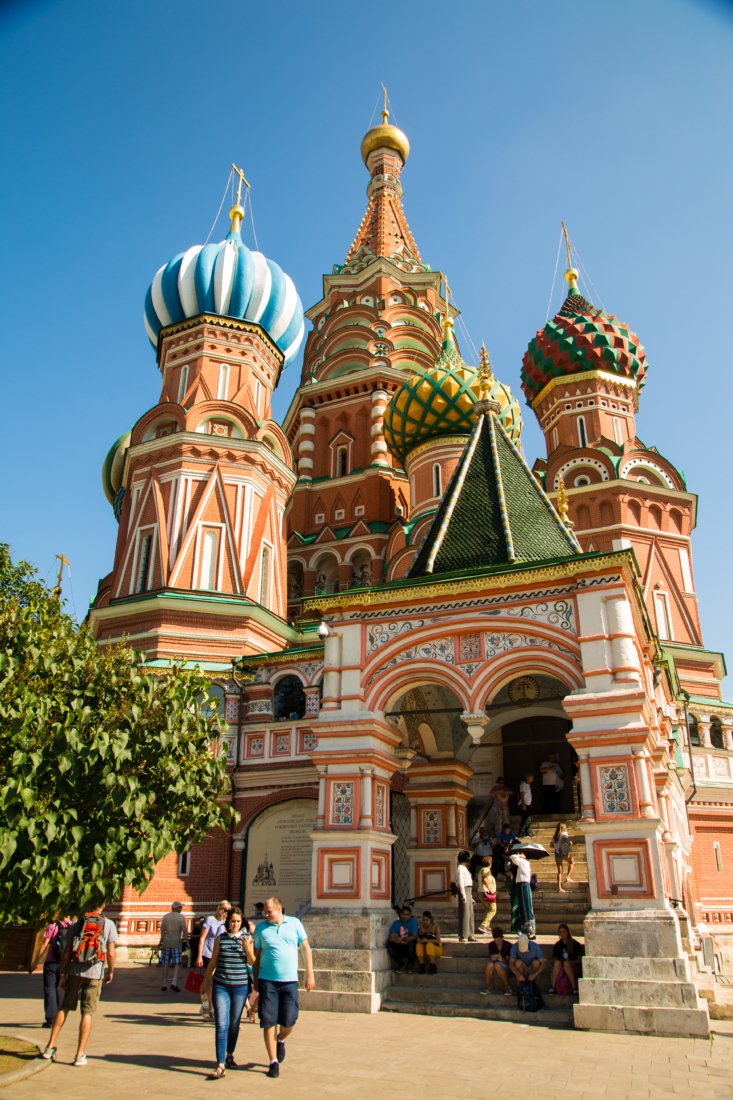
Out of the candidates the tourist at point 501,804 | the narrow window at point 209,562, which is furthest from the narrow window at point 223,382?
Result: the tourist at point 501,804

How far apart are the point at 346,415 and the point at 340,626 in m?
17.7

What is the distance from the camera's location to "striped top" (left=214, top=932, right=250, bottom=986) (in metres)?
5.80

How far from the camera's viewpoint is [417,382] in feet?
72.4

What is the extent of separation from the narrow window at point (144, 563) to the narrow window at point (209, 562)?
122 cm

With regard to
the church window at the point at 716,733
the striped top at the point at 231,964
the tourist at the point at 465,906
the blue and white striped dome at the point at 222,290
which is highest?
the blue and white striped dome at the point at 222,290

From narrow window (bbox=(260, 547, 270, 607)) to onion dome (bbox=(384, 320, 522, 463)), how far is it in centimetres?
545

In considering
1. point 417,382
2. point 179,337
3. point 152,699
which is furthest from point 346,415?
point 152,699

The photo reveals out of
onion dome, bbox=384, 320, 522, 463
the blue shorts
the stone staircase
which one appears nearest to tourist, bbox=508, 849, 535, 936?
the stone staircase

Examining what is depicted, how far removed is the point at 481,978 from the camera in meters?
8.56

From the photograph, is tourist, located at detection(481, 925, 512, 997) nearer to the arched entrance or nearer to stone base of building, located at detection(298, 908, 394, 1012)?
stone base of building, located at detection(298, 908, 394, 1012)

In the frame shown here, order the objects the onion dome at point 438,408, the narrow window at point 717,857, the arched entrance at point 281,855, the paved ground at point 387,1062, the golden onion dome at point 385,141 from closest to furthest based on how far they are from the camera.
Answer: the paved ground at point 387,1062, the arched entrance at point 281,855, the narrow window at point 717,857, the onion dome at point 438,408, the golden onion dome at point 385,141

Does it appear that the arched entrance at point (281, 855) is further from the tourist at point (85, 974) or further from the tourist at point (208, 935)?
the tourist at point (85, 974)

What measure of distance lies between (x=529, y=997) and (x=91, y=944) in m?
4.04

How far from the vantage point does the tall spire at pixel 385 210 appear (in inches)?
1233
